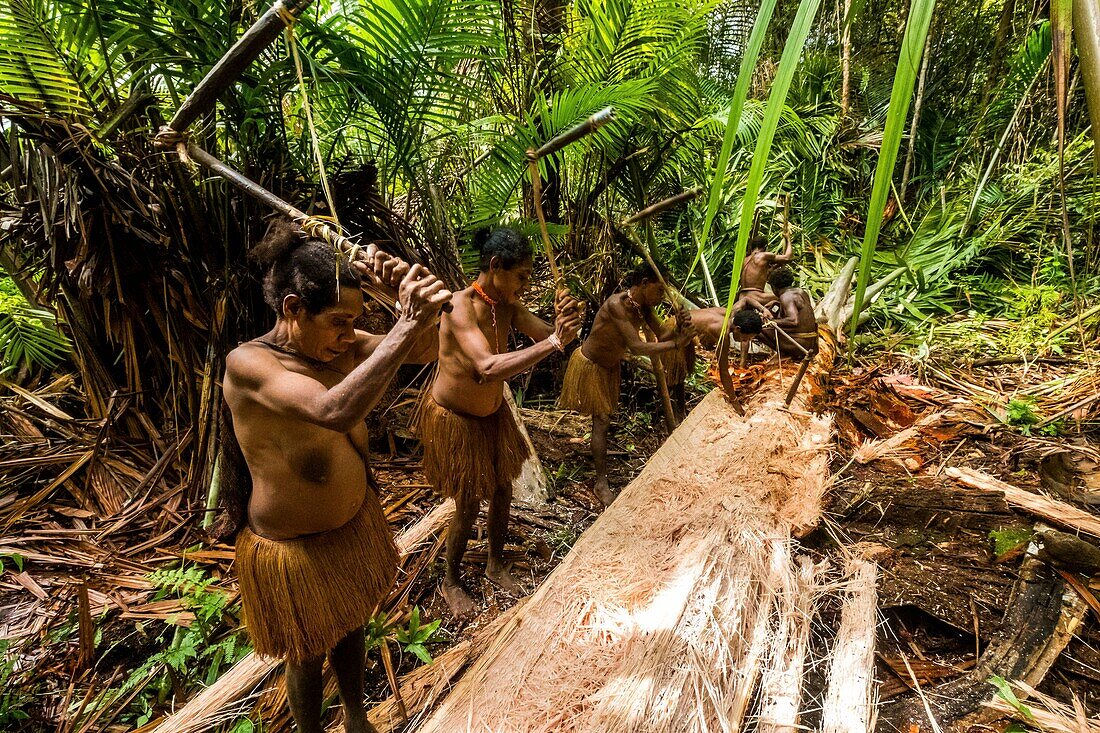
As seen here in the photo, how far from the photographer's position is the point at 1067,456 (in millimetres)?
2807

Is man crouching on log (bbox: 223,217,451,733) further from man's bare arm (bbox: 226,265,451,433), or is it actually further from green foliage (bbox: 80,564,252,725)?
green foliage (bbox: 80,564,252,725)

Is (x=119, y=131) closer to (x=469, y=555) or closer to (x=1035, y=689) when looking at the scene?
(x=469, y=555)

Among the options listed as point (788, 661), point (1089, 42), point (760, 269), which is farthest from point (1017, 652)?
point (760, 269)

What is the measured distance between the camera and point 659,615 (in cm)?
173

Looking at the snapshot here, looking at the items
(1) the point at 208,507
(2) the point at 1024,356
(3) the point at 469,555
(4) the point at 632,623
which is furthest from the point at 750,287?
(1) the point at 208,507

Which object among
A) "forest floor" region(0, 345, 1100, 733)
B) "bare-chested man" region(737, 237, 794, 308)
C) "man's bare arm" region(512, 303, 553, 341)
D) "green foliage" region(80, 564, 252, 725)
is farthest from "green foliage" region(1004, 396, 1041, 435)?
"green foliage" region(80, 564, 252, 725)

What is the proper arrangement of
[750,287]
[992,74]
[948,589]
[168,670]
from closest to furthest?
[992,74], [168,670], [948,589], [750,287]

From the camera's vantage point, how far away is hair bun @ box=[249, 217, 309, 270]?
1.37 metres

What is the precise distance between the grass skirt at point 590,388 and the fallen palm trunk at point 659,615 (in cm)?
95

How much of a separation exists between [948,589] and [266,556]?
103 inches

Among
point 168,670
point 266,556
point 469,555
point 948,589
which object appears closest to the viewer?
point 266,556

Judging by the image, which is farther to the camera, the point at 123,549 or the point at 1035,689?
the point at 123,549

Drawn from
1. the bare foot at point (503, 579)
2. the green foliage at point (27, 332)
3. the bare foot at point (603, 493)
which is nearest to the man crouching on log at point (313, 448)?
the bare foot at point (503, 579)

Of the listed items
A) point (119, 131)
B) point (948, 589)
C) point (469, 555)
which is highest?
point (119, 131)
